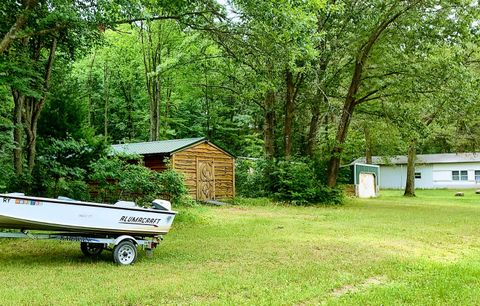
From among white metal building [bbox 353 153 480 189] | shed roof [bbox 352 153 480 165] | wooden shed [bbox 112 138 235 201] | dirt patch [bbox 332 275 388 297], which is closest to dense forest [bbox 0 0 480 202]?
wooden shed [bbox 112 138 235 201]

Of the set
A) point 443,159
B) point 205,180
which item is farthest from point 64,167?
point 443,159

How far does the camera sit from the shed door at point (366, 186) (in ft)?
93.0

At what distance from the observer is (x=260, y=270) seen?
20.6 ft

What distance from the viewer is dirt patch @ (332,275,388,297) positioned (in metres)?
5.24

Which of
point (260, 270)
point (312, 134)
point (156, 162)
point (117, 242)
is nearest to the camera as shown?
point (260, 270)

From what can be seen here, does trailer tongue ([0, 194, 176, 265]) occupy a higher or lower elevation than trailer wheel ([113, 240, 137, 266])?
higher

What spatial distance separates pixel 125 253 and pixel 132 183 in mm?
4672

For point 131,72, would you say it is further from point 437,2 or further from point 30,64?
point 30,64

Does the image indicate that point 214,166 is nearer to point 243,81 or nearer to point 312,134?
point 243,81

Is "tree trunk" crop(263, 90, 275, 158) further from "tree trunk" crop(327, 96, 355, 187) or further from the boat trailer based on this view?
the boat trailer

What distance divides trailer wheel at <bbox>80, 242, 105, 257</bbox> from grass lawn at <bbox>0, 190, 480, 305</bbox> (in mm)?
162

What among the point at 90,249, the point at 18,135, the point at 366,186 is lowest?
the point at 90,249

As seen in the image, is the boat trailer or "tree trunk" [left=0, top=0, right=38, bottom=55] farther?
"tree trunk" [left=0, top=0, right=38, bottom=55]

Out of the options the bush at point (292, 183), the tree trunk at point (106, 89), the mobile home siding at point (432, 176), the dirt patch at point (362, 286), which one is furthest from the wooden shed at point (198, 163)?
the mobile home siding at point (432, 176)
